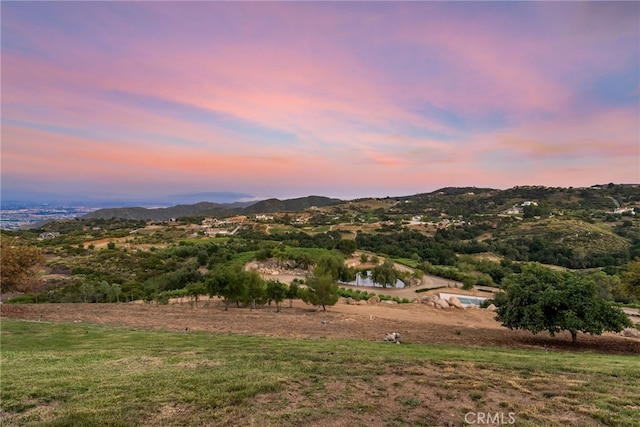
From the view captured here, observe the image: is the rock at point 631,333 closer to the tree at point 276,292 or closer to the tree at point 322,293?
the tree at point 322,293

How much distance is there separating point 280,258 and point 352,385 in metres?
Answer: 65.0

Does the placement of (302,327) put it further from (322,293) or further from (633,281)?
(633,281)

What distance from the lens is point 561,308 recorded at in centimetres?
1950

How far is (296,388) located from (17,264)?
2341cm

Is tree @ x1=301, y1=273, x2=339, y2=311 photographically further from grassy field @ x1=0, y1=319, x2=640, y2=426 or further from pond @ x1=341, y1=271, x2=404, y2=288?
pond @ x1=341, y1=271, x2=404, y2=288

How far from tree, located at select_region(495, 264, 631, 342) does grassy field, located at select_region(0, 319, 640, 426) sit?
6626 mm

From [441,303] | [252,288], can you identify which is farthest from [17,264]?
[441,303]

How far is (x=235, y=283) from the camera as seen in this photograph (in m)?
31.8

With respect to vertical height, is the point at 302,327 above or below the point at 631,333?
above

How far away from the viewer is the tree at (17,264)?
21333 mm

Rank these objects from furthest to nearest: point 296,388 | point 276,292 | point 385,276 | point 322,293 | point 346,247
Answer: point 346,247 → point 385,276 → point 276,292 → point 322,293 → point 296,388

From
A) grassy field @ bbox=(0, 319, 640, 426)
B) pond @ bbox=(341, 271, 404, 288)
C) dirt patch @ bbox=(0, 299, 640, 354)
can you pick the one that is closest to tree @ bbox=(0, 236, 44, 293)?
dirt patch @ bbox=(0, 299, 640, 354)

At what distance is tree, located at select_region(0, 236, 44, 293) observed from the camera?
2133 cm

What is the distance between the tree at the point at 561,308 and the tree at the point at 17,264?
32113 millimetres
